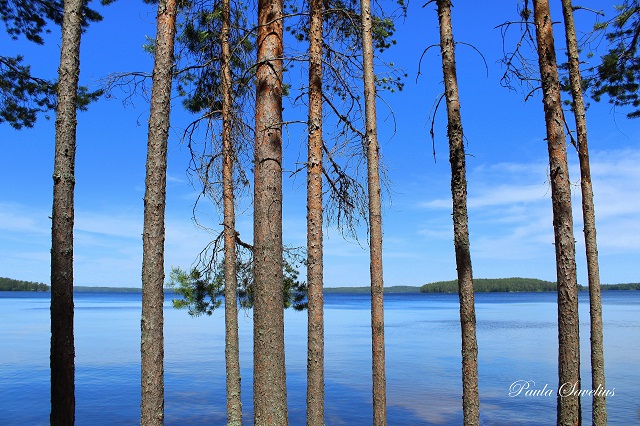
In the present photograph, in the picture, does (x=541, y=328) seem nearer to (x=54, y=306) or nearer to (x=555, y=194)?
(x=555, y=194)

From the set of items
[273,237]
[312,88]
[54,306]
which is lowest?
[54,306]

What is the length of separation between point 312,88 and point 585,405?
13.5 m

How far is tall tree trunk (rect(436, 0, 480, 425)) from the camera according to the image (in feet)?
21.4

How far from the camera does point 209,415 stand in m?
14.9

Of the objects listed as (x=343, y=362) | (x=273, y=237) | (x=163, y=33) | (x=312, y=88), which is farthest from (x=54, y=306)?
(x=343, y=362)

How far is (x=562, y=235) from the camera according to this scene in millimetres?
6547

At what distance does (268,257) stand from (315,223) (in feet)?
7.35

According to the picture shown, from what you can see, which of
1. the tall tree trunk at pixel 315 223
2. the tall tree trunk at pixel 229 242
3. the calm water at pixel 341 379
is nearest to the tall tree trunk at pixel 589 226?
the tall tree trunk at pixel 315 223

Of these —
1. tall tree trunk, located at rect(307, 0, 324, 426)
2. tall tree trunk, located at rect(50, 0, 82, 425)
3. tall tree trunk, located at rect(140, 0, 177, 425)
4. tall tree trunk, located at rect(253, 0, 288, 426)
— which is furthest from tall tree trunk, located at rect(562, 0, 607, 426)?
tall tree trunk, located at rect(50, 0, 82, 425)

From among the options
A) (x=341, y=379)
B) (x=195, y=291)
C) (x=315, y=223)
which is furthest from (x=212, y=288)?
(x=341, y=379)

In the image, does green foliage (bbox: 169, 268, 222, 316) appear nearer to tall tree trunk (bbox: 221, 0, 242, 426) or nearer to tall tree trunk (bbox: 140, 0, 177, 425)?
tall tree trunk (bbox: 221, 0, 242, 426)

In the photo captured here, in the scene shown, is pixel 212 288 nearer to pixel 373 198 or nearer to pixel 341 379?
pixel 373 198

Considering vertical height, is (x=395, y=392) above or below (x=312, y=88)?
below

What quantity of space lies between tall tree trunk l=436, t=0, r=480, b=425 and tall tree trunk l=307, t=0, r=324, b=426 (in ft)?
6.06
